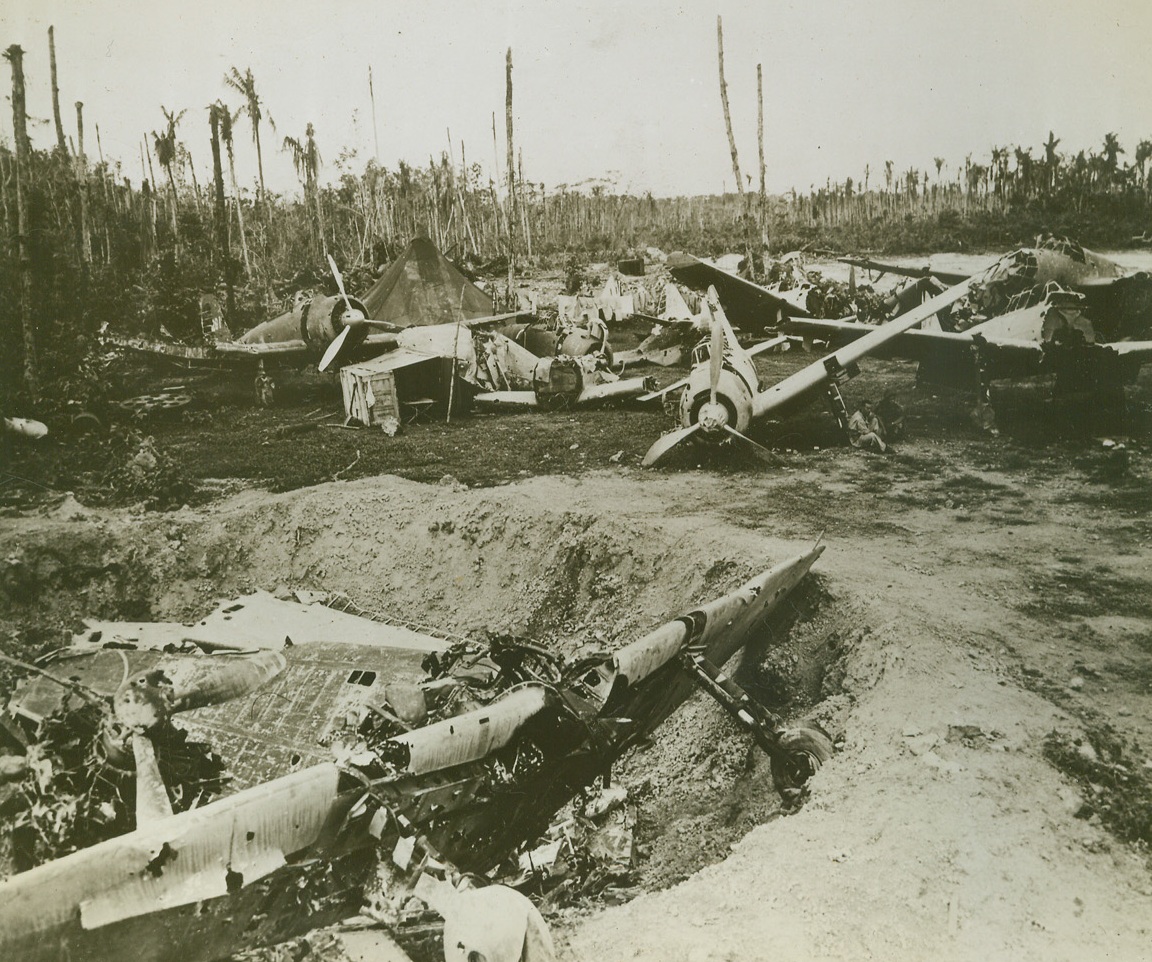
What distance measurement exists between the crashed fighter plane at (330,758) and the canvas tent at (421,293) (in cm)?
1011

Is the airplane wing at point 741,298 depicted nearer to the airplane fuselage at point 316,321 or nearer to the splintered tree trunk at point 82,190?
the airplane fuselage at point 316,321

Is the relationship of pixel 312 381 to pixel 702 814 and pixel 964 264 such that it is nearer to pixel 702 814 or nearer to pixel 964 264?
pixel 702 814

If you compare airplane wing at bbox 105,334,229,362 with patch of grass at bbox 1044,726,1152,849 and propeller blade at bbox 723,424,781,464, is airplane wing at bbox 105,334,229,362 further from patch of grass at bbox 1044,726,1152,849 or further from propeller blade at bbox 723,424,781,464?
patch of grass at bbox 1044,726,1152,849

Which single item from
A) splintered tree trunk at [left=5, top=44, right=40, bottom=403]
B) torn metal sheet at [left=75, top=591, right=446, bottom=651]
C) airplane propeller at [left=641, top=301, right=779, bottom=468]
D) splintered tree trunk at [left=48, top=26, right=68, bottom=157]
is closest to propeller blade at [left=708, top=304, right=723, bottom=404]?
airplane propeller at [left=641, top=301, right=779, bottom=468]

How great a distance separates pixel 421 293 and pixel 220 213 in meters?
5.99

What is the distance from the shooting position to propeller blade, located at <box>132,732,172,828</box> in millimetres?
3115

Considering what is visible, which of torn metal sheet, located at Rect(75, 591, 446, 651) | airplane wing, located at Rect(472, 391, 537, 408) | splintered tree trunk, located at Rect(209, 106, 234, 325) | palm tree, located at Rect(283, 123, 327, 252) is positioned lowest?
torn metal sheet, located at Rect(75, 591, 446, 651)

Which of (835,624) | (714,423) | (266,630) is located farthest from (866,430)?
(266,630)

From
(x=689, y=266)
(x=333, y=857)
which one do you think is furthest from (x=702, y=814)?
(x=689, y=266)

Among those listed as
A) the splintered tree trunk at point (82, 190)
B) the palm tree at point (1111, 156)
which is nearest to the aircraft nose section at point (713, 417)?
the palm tree at point (1111, 156)

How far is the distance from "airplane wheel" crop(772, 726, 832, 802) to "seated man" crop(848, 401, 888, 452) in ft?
17.4

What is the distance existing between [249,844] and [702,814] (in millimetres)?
2831

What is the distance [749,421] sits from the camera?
29.2ft

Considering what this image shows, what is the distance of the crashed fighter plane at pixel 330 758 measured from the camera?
2.53 meters
